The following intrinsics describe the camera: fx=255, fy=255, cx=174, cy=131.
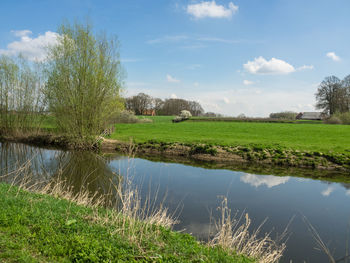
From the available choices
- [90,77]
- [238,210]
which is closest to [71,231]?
[238,210]

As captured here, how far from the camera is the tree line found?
73.9 meters

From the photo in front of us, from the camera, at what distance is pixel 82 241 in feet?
14.7

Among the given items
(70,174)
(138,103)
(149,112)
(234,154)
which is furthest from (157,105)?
(70,174)

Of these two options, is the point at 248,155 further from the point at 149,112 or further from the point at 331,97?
the point at 149,112

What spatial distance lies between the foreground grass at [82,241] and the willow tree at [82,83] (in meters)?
17.5

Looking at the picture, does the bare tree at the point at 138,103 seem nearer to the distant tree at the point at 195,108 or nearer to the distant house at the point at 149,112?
the distant house at the point at 149,112

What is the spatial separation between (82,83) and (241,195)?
17.2m

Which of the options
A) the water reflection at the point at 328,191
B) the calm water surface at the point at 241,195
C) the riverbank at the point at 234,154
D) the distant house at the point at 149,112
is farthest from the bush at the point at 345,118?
the distant house at the point at 149,112

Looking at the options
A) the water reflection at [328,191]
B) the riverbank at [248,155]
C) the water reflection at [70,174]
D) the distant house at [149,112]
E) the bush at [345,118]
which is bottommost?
the water reflection at [328,191]

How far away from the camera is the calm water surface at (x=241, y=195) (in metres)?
6.85

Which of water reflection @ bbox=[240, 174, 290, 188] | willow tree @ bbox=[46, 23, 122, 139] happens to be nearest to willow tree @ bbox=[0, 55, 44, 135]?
willow tree @ bbox=[46, 23, 122, 139]

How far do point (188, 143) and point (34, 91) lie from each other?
19.1m

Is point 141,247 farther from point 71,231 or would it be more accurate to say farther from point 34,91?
point 34,91

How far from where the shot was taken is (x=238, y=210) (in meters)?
8.45
